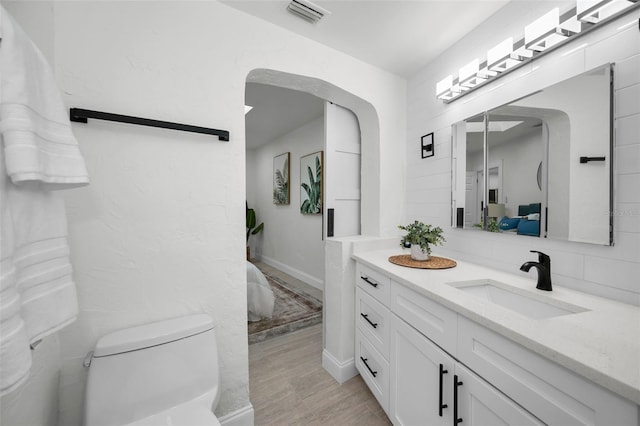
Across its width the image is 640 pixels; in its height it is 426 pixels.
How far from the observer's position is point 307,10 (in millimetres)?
1434

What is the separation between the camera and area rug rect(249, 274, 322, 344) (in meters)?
2.42

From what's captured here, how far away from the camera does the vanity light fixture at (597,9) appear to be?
98cm

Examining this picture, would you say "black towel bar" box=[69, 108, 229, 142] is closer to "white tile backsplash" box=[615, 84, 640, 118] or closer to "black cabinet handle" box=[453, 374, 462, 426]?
"black cabinet handle" box=[453, 374, 462, 426]

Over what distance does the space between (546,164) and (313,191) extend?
2721 mm

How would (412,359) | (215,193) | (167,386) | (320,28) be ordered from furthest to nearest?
1. (320,28)
2. (215,193)
3. (412,359)
4. (167,386)

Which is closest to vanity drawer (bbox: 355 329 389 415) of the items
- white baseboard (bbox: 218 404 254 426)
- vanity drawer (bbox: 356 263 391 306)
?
vanity drawer (bbox: 356 263 391 306)

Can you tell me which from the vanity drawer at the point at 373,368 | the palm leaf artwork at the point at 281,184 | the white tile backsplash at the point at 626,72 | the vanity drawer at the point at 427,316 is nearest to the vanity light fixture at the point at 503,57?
the white tile backsplash at the point at 626,72

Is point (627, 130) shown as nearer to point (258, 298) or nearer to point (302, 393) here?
point (302, 393)

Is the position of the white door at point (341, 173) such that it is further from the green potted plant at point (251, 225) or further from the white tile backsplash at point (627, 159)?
the green potted plant at point (251, 225)

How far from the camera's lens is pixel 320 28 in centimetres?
158

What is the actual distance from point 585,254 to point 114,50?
2.32 metres

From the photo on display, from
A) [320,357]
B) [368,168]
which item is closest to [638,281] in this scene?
[368,168]

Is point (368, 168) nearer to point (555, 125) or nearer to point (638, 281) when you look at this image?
point (555, 125)

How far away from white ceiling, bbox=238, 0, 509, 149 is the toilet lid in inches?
78.4
